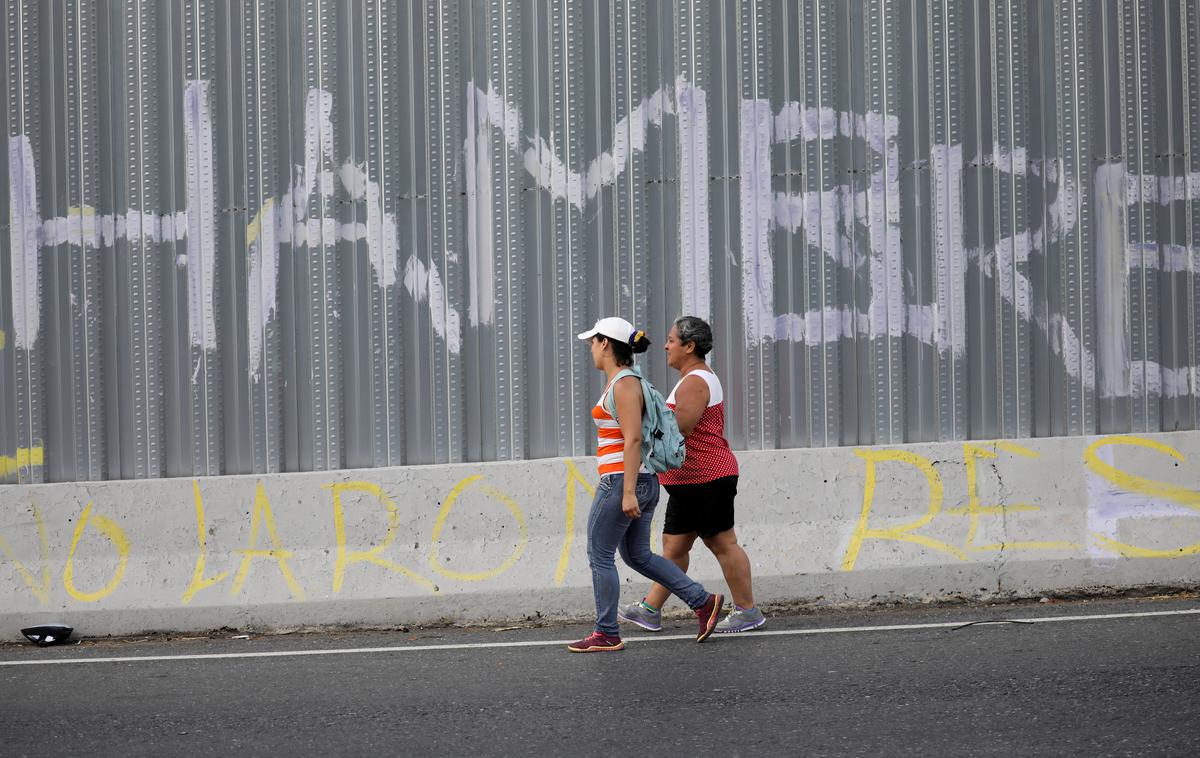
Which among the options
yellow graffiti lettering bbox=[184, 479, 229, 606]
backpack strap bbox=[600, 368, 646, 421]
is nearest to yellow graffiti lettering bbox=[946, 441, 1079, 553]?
backpack strap bbox=[600, 368, 646, 421]

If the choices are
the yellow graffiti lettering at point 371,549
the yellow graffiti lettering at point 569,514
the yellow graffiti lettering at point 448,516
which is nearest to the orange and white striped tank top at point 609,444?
the yellow graffiti lettering at point 569,514

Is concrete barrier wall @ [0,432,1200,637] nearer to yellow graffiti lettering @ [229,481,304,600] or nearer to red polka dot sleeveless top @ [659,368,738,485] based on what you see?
yellow graffiti lettering @ [229,481,304,600]

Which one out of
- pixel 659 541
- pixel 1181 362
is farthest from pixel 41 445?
pixel 1181 362

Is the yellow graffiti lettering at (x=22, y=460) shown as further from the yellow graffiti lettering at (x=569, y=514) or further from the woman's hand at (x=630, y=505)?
the woman's hand at (x=630, y=505)

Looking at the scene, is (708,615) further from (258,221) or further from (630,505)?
(258,221)

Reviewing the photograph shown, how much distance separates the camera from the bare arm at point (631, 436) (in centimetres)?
755

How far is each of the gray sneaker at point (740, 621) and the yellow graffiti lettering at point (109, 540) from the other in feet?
13.7

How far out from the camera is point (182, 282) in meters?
9.82

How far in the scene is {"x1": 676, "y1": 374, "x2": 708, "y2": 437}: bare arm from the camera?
8.14 metres

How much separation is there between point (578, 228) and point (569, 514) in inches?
81.8

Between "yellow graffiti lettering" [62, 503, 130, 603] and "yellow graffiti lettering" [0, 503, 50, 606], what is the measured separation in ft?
0.43

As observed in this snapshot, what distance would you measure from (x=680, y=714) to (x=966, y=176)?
5.31 metres

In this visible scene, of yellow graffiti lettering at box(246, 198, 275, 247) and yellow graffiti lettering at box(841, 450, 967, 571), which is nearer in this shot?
yellow graffiti lettering at box(841, 450, 967, 571)

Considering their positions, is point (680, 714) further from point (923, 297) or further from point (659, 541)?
point (923, 297)
